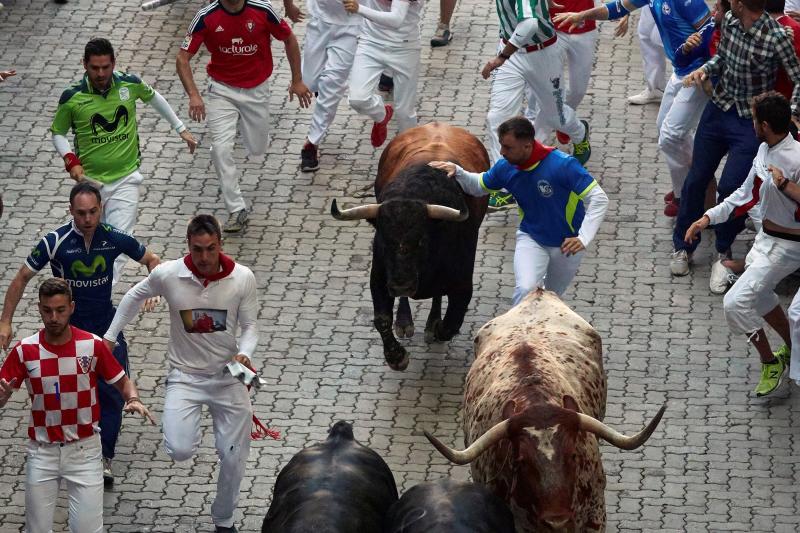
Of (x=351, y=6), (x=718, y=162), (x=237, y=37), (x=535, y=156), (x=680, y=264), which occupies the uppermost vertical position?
(x=535, y=156)

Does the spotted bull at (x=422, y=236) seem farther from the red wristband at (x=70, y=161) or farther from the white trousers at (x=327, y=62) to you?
the white trousers at (x=327, y=62)

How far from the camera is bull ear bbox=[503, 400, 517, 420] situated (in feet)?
29.6

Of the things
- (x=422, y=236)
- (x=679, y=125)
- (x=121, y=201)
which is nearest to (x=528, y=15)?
(x=679, y=125)

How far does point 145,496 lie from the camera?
11.0m

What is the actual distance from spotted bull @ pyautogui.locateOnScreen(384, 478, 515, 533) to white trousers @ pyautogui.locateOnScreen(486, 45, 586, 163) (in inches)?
253

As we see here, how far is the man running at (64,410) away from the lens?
382 inches

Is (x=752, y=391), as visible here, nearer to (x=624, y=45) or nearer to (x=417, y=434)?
(x=417, y=434)

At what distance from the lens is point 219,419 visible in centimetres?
1034

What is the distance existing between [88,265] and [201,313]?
3.90ft

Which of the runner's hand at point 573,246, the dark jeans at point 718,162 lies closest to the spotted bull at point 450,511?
the runner's hand at point 573,246

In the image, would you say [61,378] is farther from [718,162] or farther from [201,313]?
[718,162]

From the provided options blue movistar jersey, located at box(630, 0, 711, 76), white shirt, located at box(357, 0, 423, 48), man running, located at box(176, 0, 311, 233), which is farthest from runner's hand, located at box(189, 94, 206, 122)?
blue movistar jersey, located at box(630, 0, 711, 76)

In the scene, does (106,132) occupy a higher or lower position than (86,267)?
lower

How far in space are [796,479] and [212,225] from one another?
4.58 meters
